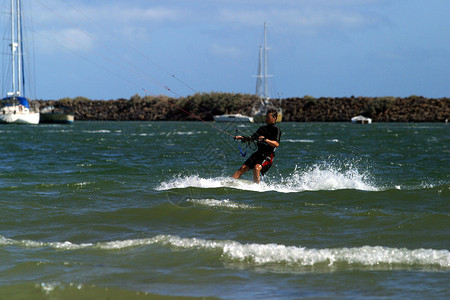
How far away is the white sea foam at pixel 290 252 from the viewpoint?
6801 millimetres

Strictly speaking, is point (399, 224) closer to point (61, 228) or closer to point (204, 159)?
point (61, 228)

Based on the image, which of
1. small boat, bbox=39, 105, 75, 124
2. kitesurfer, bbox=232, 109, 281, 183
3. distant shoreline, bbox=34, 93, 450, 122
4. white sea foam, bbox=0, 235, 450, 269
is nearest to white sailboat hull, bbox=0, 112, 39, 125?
small boat, bbox=39, 105, 75, 124

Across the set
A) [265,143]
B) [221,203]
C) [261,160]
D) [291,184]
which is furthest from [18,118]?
[221,203]

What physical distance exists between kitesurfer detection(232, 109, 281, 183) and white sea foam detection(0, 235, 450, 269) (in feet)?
13.6

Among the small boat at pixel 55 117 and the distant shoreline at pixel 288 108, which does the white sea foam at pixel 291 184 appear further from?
the distant shoreline at pixel 288 108

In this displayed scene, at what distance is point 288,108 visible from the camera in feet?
390

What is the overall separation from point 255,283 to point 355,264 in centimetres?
135

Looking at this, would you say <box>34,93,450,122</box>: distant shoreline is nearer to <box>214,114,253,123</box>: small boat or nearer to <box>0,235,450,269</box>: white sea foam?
<box>214,114,253,123</box>: small boat

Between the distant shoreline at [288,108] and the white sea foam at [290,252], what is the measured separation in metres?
98.9

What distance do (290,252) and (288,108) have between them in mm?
112720

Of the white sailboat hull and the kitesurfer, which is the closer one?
the kitesurfer

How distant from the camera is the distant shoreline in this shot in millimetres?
110062

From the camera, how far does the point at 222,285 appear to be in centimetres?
598

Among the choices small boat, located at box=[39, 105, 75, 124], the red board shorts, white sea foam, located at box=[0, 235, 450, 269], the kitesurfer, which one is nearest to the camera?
white sea foam, located at box=[0, 235, 450, 269]
